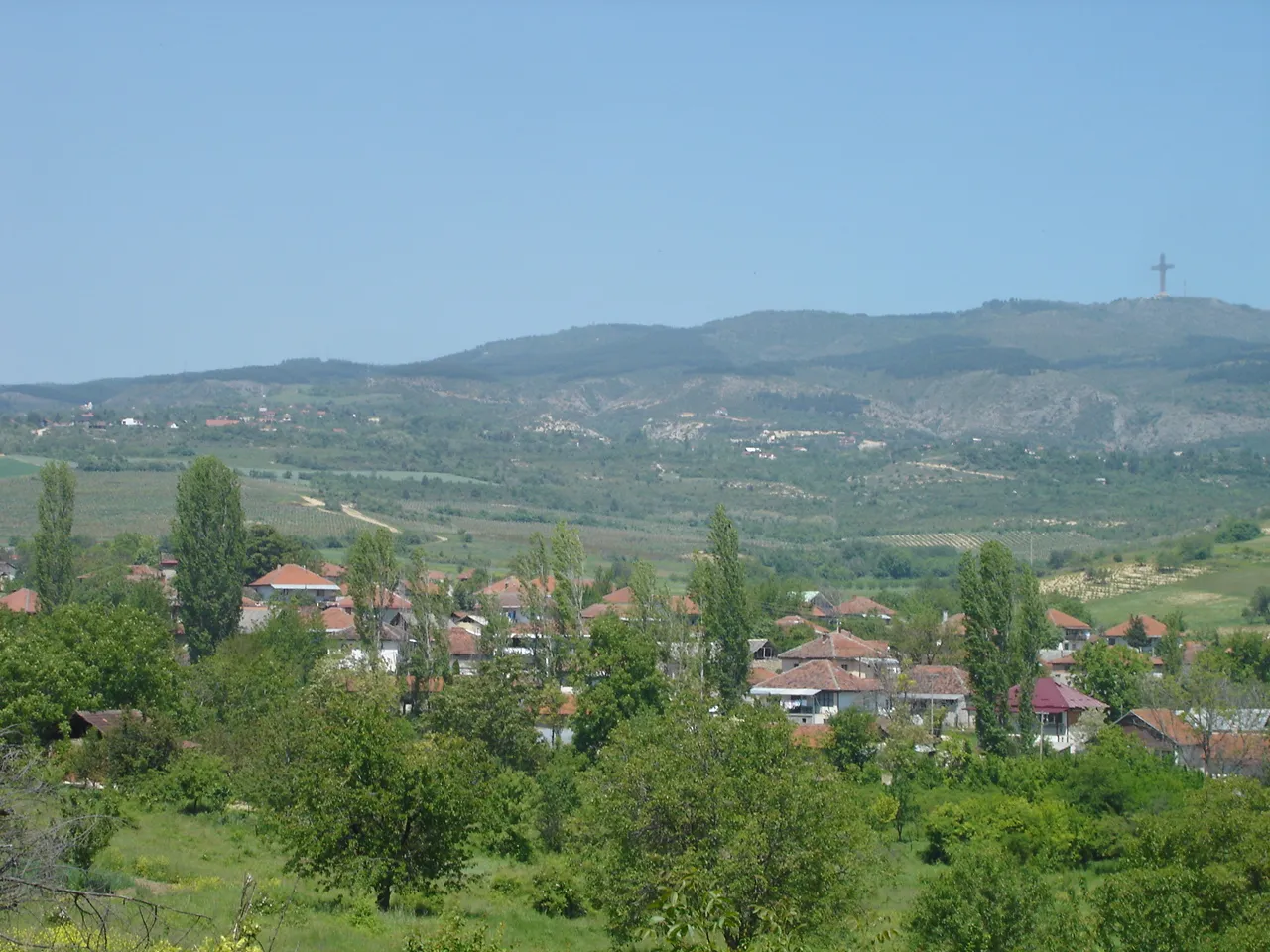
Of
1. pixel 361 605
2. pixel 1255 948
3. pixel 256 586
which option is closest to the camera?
pixel 1255 948

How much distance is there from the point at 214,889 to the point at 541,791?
10.7 metres

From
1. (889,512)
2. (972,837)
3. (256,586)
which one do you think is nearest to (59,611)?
(972,837)

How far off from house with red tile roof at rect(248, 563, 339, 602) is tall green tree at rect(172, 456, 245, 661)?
52.9ft

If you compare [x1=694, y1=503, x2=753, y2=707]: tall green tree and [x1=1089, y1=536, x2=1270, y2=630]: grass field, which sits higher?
[x1=694, y1=503, x2=753, y2=707]: tall green tree

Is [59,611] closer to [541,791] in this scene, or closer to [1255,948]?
[541,791]

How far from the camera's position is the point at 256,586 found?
62.8 metres

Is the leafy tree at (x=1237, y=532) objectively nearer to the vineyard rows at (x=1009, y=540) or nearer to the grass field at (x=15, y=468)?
the vineyard rows at (x=1009, y=540)

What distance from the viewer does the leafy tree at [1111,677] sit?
42963mm

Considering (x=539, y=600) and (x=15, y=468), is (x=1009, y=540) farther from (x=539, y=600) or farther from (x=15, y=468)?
(x=15, y=468)

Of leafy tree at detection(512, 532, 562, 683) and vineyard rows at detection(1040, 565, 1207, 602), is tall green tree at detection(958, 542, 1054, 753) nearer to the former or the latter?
leafy tree at detection(512, 532, 562, 683)

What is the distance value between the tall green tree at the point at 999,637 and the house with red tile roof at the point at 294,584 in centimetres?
3154

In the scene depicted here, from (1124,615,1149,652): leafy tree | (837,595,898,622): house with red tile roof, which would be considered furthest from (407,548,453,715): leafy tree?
(1124,615,1149,652): leafy tree

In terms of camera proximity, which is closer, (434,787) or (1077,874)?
(434,787)

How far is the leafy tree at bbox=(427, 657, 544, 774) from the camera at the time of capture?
108 feet
